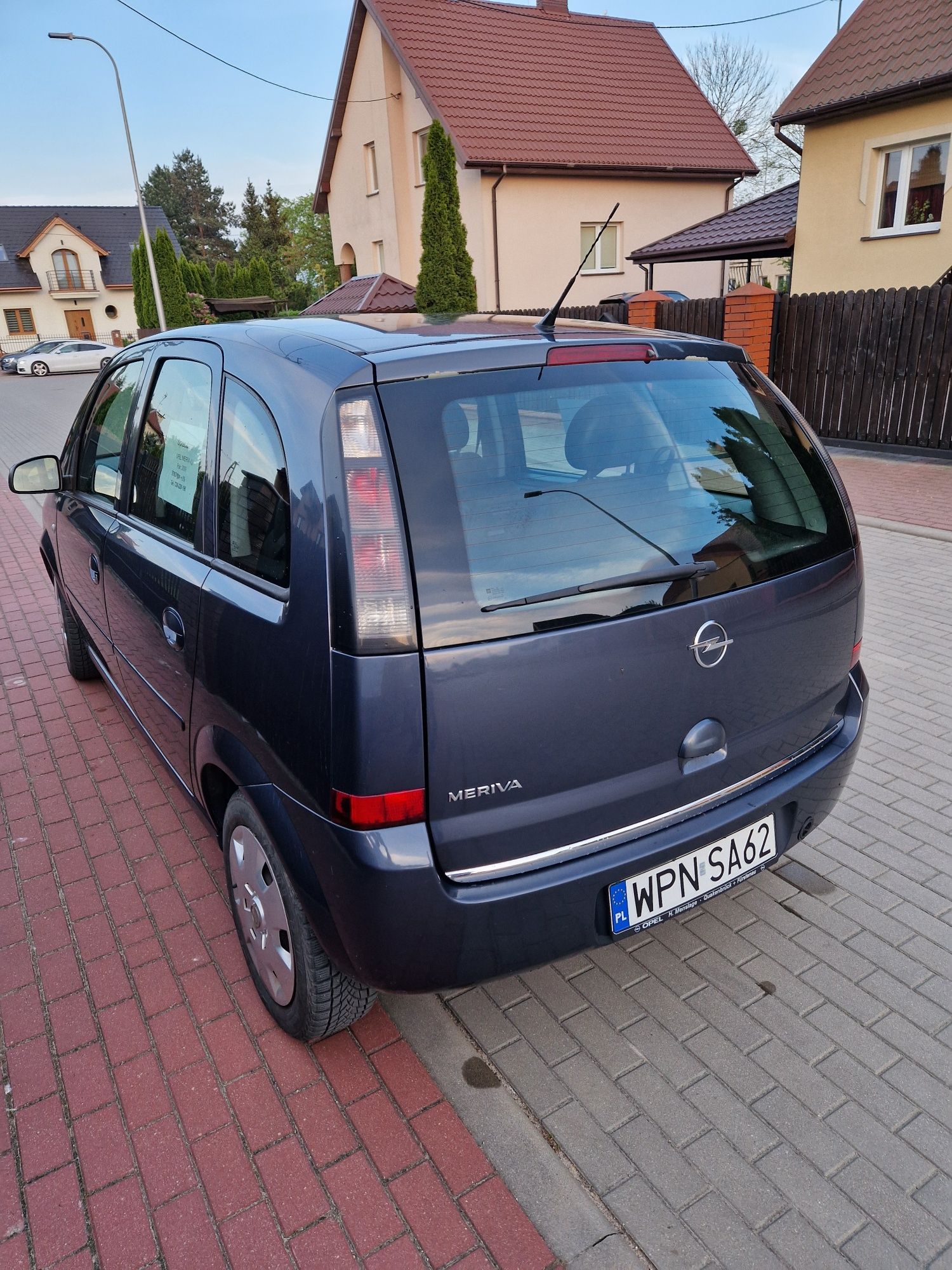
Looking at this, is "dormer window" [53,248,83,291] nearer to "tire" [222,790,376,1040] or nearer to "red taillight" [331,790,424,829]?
"tire" [222,790,376,1040]

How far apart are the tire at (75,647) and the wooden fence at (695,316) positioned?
10.2 meters

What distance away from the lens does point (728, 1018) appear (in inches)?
96.4

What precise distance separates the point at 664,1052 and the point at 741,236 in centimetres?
1719

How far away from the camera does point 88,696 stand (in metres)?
4.86

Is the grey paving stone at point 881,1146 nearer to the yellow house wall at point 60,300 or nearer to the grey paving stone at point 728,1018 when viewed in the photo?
the grey paving stone at point 728,1018

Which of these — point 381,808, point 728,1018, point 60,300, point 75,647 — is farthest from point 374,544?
point 60,300

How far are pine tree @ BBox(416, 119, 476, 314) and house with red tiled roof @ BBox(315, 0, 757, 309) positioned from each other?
1.06 m

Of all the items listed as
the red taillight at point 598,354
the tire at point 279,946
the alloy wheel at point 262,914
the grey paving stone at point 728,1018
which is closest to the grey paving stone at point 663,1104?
the grey paving stone at point 728,1018

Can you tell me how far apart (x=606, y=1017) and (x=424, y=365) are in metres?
1.85

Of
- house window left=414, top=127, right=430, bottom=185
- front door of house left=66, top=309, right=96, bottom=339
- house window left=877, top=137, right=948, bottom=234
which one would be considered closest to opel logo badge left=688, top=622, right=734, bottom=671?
house window left=877, top=137, right=948, bottom=234

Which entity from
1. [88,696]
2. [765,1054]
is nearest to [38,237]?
[88,696]

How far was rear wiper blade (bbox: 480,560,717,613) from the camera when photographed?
1820 millimetres

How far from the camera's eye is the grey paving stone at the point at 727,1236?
1800 mm

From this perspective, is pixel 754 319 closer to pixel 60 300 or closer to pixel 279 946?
pixel 279 946
